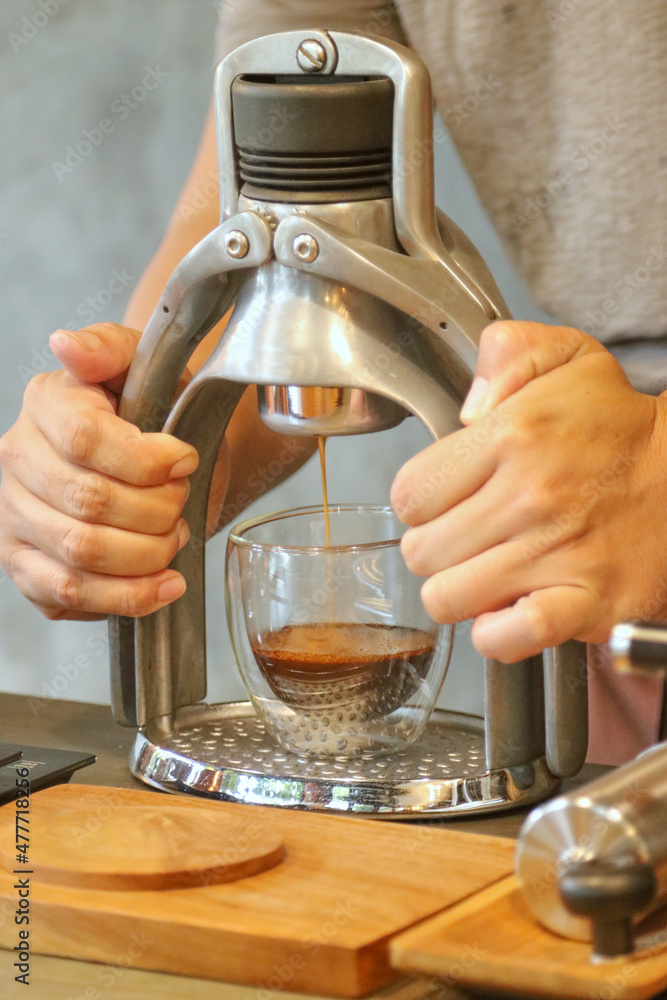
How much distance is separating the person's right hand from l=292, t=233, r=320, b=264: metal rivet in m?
0.15

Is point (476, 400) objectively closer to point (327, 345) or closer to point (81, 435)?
point (327, 345)

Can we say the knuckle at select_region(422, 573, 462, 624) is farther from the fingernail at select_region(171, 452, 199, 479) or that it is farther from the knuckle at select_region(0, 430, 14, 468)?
the knuckle at select_region(0, 430, 14, 468)

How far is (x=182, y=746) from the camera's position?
74 centimetres

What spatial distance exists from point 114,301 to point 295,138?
4.24ft

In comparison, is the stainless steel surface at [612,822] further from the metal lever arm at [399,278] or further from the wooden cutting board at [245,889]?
the metal lever arm at [399,278]

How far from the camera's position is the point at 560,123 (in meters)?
0.95

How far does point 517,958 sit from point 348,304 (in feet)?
1.08

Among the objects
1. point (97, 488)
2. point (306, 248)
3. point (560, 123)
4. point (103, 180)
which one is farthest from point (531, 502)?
point (103, 180)

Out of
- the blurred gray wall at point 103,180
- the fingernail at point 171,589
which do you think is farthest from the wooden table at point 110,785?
the blurred gray wall at point 103,180

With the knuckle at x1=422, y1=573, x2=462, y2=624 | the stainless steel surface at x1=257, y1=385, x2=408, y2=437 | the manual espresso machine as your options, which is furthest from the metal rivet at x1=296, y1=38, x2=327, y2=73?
the knuckle at x1=422, y1=573, x2=462, y2=624

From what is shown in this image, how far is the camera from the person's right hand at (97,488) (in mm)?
716

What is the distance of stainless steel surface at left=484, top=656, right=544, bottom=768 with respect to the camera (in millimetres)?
663

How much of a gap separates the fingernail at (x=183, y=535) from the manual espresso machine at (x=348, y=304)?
8 centimetres

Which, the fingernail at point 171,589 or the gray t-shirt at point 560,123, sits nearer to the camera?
the fingernail at point 171,589
